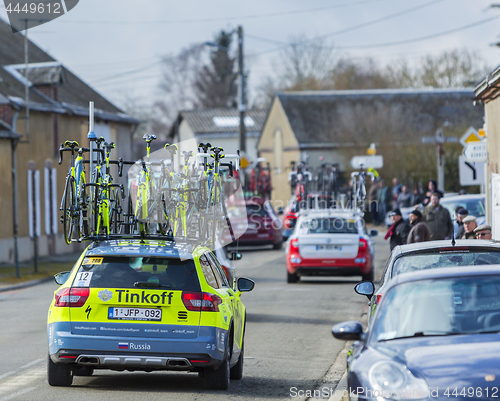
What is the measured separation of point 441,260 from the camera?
320 inches

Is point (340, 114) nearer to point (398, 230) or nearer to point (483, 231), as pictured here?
point (398, 230)

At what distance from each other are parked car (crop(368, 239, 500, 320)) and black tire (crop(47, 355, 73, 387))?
9.87ft

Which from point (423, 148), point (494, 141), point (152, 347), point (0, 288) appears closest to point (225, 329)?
point (152, 347)

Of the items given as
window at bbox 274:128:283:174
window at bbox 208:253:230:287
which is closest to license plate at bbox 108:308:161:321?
window at bbox 208:253:230:287

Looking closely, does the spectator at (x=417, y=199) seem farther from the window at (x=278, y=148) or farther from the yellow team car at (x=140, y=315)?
the window at (x=278, y=148)

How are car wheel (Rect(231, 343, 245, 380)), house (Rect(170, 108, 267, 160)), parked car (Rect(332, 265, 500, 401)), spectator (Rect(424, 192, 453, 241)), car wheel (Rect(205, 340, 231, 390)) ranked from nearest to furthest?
parked car (Rect(332, 265, 500, 401)), car wheel (Rect(205, 340, 231, 390)), car wheel (Rect(231, 343, 245, 380)), spectator (Rect(424, 192, 453, 241)), house (Rect(170, 108, 267, 160))

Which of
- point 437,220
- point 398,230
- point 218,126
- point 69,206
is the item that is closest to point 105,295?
point 69,206

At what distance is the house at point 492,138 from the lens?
1589 cm

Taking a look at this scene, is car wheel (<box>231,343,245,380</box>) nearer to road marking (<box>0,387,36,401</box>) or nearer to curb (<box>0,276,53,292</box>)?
road marking (<box>0,387,36,401</box>)

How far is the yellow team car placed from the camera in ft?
25.1

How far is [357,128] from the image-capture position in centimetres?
5250

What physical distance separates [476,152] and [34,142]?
17.1 metres

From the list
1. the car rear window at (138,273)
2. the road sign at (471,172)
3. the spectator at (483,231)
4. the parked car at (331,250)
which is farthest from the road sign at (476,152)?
the car rear window at (138,273)

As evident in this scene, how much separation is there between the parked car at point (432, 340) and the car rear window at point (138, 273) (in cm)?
246
